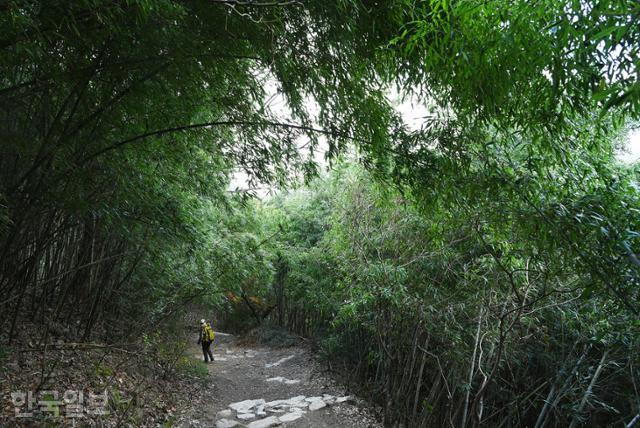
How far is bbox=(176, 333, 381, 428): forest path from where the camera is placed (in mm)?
5129

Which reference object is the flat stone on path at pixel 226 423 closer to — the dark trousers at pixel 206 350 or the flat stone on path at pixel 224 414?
the flat stone on path at pixel 224 414

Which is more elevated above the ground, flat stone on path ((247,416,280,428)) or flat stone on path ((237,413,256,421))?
flat stone on path ((247,416,280,428))

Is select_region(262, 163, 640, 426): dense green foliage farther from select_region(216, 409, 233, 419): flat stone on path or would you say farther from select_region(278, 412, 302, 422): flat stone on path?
select_region(216, 409, 233, 419): flat stone on path

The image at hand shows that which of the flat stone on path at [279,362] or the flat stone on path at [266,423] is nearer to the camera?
the flat stone on path at [266,423]

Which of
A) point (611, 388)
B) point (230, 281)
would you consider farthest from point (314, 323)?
point (611, 388)

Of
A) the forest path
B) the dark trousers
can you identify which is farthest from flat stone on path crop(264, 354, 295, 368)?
the dark trousers

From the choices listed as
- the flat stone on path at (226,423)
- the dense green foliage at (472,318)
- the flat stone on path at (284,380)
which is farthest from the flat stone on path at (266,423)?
the flat stone on path at (284,380)

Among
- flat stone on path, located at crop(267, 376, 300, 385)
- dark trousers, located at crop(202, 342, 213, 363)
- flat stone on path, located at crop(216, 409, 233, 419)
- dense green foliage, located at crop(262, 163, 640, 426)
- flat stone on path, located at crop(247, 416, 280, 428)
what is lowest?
flat stone on path, located at crop(267, 376, 300, 385)

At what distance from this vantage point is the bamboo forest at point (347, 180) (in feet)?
5.88

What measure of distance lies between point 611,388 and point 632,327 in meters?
1.82

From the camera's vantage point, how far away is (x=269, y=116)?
3.15 meters

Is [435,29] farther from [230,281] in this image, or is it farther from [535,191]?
[230,281]

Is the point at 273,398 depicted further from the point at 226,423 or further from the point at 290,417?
the point at 226,423

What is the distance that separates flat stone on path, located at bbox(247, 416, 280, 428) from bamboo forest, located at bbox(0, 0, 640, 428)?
5 cm
